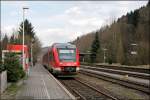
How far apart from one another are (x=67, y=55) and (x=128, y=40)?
221 ft

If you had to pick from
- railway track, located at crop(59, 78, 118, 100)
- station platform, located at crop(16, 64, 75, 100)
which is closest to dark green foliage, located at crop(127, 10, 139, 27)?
station platform, located at crop(16, 64, 75, 100)

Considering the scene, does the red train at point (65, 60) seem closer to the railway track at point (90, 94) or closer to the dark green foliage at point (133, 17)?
the railway track at point (90, 94)

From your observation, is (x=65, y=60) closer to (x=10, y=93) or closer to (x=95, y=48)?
(x=10, y=93)

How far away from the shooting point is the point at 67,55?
32562mm

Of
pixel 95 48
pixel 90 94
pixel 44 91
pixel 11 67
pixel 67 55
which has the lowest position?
pixel 90 94

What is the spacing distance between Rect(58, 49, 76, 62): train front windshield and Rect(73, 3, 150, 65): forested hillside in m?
35.9

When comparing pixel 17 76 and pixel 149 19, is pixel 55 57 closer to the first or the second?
pixel 17 76

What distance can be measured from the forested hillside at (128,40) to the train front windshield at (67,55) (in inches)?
1414

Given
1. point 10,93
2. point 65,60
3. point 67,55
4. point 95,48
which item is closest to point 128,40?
point 95,48

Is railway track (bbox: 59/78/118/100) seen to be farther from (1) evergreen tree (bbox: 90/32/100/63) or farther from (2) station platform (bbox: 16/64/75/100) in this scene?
(1) evergreen tree (bbox: 90/32/100/63)

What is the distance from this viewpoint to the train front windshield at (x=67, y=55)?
3222 centimetres

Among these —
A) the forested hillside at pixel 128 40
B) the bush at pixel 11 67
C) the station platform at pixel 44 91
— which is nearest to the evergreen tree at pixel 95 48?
the forested hillside at pixel 128 40

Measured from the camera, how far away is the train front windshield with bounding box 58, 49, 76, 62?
32.2 m

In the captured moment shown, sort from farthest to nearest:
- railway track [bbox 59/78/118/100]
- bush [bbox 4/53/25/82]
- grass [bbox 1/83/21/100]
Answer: bush [bbox 4/53/25/82] → railway track [bbox 59/78/118/100] → grass [bbox 1/83/21/100]
